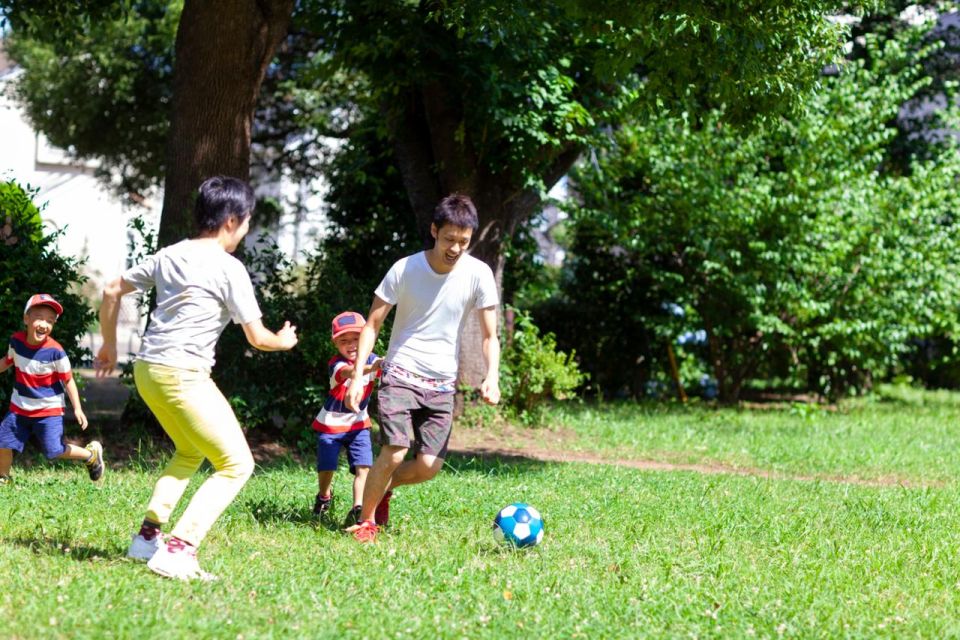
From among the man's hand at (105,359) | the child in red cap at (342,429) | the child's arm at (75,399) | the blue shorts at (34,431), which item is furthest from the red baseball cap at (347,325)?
the blue shorts at (34,431)

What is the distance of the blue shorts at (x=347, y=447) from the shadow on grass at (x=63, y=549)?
4.73 ft

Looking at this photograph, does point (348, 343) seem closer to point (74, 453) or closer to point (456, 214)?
point (456, 214)

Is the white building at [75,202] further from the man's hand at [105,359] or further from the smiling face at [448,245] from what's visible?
the man's hand at [105,359]

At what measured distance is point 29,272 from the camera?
30.9 ft

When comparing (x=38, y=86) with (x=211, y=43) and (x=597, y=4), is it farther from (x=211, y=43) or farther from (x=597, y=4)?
(x=597, y=4)

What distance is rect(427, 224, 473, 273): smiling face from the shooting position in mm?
5812

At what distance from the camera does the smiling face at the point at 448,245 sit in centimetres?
581

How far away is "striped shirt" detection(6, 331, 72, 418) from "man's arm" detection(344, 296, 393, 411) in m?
2.97

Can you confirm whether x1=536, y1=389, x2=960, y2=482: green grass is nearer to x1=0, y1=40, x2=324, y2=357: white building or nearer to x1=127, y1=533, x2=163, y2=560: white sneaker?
x1=127, y1=533, x2=163, y2=560: white sneaker

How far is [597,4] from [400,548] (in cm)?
486

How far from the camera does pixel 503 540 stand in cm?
584

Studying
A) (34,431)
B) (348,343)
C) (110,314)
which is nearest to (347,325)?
(348,343)

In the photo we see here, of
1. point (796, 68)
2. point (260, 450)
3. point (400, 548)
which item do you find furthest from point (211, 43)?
point (400, 548)

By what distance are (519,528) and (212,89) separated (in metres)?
5.84
